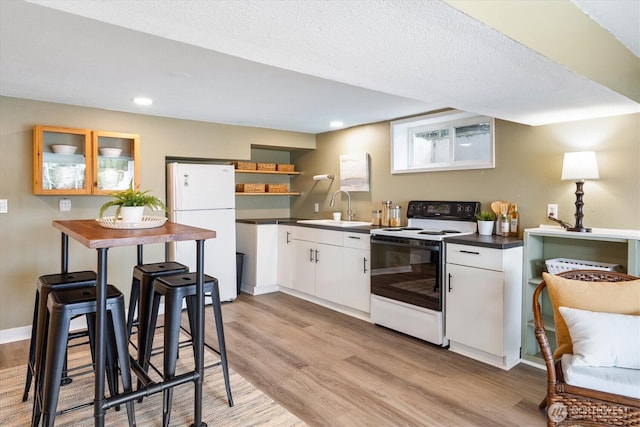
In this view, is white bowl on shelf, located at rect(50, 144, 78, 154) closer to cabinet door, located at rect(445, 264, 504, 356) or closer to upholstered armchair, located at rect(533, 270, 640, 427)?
cabinet door, located at rect(445, 264, 504, 356)

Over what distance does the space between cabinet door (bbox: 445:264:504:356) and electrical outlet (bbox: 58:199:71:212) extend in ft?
11.3

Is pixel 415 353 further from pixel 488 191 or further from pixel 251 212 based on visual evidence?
pixel 251 212

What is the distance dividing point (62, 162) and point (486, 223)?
375 cm

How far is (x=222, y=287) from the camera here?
4.45 metres

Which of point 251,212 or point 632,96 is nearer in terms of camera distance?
point 632,96

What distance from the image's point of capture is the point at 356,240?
3893 mm

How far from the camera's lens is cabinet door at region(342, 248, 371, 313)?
3795 mm

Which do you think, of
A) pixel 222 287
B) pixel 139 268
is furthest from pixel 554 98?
pixel 222 287

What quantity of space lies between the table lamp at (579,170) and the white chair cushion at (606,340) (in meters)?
0.87

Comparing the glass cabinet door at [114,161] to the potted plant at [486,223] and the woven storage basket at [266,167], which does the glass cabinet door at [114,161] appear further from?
the potted plant at [486,223]

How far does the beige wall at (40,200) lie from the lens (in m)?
3.38

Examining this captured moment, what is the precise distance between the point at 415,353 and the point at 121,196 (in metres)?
2.36

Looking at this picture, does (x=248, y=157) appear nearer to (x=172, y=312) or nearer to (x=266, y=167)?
(x=266, y=167)

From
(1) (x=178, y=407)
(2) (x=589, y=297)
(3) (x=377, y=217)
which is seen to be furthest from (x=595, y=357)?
(3) (x=377, y=217)
